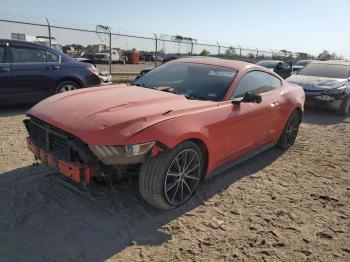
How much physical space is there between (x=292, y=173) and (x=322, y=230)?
158cm

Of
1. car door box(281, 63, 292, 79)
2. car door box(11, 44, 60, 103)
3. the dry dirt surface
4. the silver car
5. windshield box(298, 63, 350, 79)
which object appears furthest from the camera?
car door box(281, 63, 292, 79)

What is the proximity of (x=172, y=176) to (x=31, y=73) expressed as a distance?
5.34 m

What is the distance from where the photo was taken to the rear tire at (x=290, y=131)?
5.88 metres

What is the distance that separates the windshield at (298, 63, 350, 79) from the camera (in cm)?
1070

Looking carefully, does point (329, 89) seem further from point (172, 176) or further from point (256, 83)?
point (172, 176)

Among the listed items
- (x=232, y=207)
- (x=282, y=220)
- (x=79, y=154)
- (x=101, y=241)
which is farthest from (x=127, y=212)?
(x=282, y=220)

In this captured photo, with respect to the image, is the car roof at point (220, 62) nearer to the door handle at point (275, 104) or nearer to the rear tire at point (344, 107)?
the door handle at point (275, 104)

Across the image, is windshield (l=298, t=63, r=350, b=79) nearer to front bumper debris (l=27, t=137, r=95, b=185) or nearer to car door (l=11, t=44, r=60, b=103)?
car door (l=11, t=44, r=60, b=103)

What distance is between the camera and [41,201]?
375 cm

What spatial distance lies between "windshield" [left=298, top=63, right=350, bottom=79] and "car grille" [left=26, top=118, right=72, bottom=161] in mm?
9210

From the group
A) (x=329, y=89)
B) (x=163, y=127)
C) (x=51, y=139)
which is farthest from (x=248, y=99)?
(x=329, y=89)

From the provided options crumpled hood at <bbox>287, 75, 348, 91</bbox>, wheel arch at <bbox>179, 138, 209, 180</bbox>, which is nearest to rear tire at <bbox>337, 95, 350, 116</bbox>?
crumpled hood at <bbox>287, 75, 348, 91</bbox>

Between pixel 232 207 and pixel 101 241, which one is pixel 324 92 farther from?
pixel 101 241

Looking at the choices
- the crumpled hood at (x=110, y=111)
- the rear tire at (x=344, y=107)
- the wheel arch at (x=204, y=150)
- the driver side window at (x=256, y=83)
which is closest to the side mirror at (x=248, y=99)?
the driver side window at (x=256, y=83)
